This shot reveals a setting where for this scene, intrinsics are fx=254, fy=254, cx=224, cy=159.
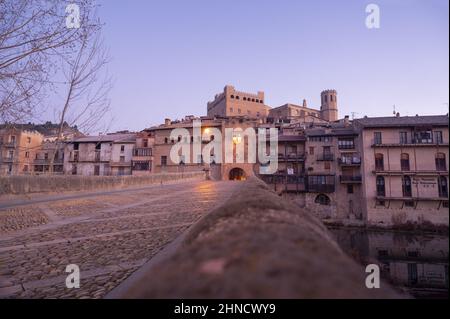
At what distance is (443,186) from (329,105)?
285 ft

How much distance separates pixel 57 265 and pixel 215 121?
47413 millimetres

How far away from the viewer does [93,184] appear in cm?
1709

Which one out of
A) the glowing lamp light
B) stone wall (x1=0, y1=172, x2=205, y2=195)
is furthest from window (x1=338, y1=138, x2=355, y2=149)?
stone wall (x1=0, y1=172, x2=205, y2=195)

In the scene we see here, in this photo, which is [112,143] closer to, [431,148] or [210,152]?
[210,152]

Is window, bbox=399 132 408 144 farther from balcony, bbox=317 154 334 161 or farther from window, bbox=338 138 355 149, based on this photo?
window, bbox=338 138 355 149

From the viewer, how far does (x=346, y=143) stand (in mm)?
35844

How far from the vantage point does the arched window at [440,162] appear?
5.94 ft

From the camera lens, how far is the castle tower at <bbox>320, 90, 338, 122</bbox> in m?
80.0

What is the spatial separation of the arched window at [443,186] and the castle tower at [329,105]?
8370 centimetres

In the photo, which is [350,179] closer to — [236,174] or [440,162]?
[236,174]

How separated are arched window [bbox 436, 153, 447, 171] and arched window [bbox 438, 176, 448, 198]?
79 mm
